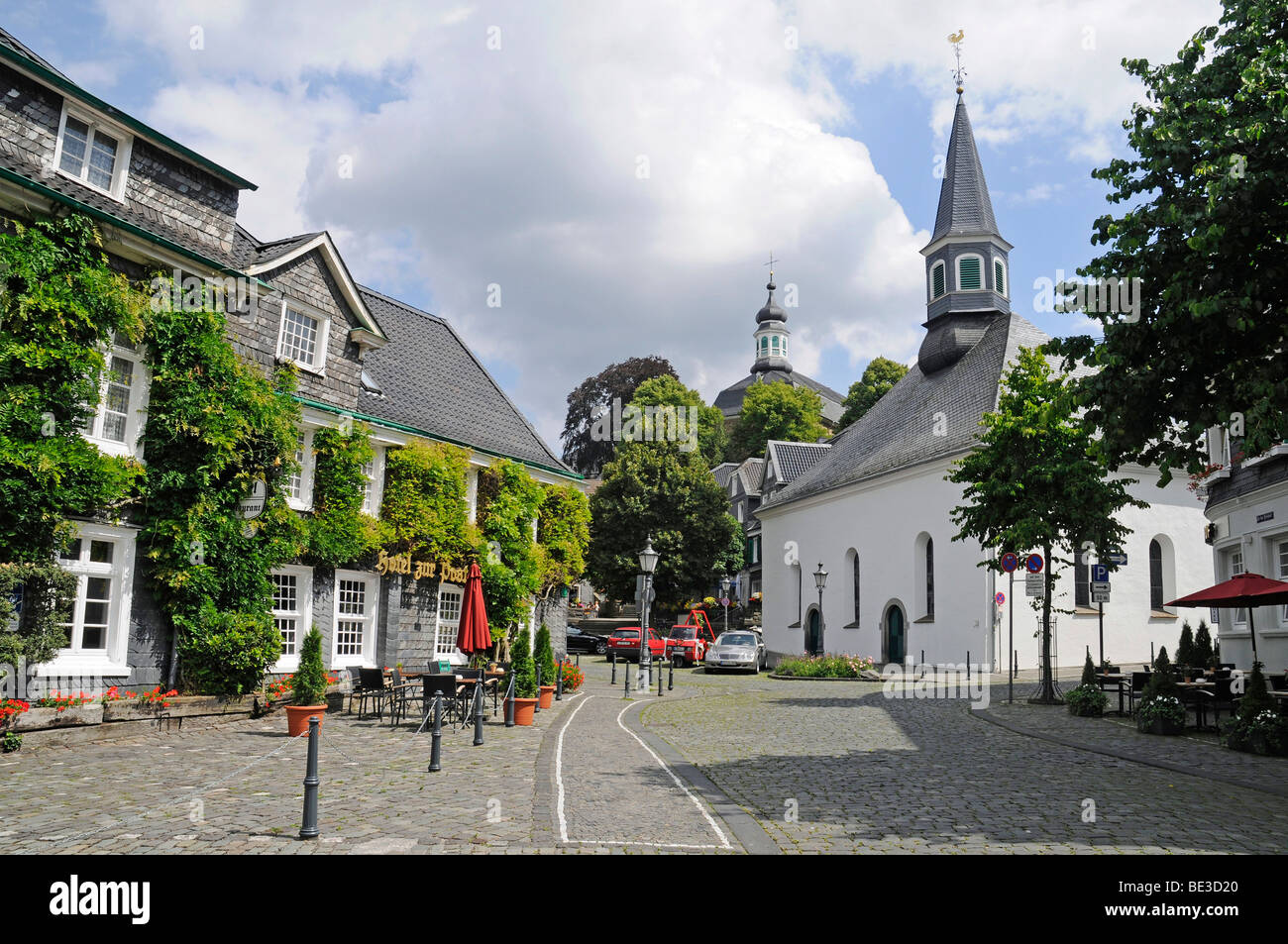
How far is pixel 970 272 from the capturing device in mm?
39000

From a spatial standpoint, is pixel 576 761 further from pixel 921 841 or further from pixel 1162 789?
pixel 1162 789

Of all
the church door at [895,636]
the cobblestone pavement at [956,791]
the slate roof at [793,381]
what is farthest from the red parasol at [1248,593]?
the slate roof at [793,381]

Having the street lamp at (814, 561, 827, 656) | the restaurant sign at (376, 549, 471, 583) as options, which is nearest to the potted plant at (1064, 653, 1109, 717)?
the restaurant sign at (376, 549, 471, 583)

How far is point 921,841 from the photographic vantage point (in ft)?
24.0

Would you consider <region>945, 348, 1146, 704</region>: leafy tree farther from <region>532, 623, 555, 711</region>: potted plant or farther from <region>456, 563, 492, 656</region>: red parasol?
<region>456, 563, 492, 656</region>: red parasol

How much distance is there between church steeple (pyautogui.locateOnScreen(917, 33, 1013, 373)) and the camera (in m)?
38.6

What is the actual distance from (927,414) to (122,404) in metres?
29.5

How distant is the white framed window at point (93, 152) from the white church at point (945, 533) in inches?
925

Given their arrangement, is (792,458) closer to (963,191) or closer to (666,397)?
(666,397)

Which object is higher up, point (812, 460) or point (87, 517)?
point (812, 460)

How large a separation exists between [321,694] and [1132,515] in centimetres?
2795

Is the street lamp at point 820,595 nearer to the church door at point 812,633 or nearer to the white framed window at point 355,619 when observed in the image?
the church door at point 812,633

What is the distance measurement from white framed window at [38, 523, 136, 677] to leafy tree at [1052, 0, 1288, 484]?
46.7 ft
